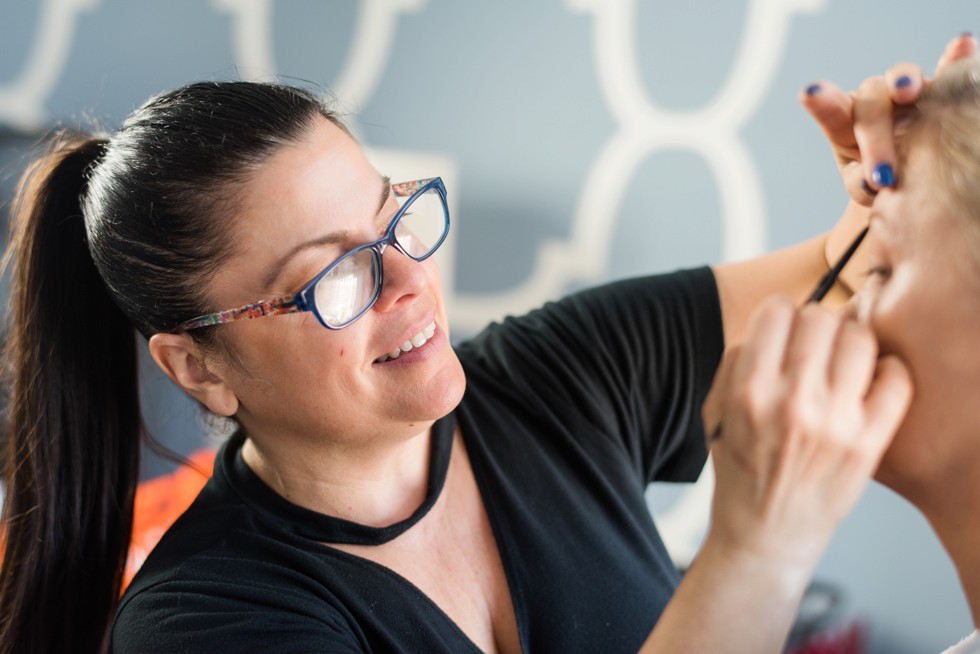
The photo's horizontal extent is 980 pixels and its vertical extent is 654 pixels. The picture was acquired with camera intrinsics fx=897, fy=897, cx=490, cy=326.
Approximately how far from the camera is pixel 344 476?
1.05 meters

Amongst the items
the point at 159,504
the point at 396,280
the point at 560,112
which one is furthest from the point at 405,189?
the point at 159,504

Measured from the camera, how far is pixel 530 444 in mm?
1150

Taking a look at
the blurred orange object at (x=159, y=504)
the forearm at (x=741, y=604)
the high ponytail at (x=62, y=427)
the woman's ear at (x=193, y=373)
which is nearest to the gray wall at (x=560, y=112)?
the blurred orange object at (x=159, y=504)

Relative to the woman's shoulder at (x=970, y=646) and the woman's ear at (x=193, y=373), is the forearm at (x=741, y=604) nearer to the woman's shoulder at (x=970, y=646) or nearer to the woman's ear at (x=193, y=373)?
the woman's shoulder at (x=970, y=646)

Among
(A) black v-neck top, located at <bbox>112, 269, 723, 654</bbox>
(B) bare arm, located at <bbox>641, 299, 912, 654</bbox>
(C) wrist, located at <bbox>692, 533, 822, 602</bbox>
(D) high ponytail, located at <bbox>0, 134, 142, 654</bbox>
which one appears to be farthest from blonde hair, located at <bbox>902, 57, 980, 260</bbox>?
(D) high ponytail, located at <bbox>0, 134, 142, 654</bbox>

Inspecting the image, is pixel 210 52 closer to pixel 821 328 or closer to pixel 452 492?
pixel 452 492

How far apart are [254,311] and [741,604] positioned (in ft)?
1.90

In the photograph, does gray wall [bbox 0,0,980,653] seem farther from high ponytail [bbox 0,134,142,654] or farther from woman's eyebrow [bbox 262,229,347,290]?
woman's eyebrow [bbox 262,229,347,290]

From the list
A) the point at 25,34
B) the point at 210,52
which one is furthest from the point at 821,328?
the point at 25,34

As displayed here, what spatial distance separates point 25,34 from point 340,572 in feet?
5.14

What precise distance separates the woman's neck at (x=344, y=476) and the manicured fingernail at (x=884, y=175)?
0.56m

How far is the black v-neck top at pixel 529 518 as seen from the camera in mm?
939

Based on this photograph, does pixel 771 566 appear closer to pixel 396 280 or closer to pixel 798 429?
pixel 798 429

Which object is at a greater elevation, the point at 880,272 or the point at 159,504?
the point at 880,272
